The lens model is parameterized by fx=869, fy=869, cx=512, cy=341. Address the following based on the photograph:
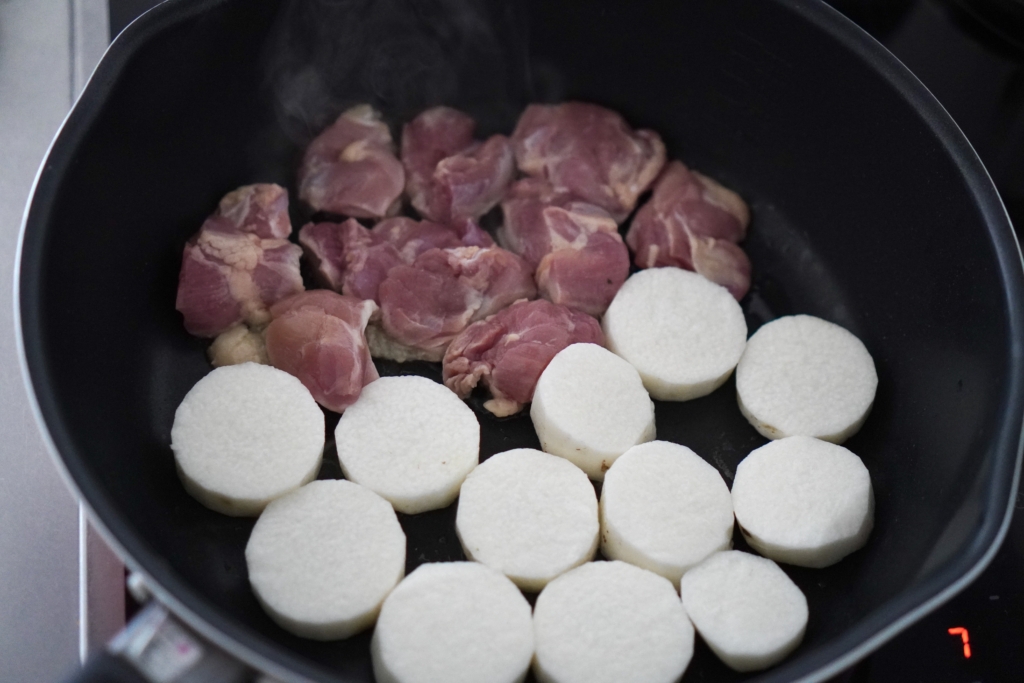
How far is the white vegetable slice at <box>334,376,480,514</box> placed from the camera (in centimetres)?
202

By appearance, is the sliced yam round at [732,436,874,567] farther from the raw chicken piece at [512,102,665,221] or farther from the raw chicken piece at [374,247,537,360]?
the raw chicken piece at [512,102,665,221]

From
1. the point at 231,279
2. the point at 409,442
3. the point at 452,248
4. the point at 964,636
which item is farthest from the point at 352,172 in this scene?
the point at 964,636

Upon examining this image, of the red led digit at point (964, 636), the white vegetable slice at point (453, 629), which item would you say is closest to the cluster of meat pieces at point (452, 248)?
the white vegetable slice at point (453, 629)

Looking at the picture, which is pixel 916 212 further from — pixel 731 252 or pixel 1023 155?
pixel 731 252

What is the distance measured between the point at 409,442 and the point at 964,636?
4.15ft

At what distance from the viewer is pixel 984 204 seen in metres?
1.95

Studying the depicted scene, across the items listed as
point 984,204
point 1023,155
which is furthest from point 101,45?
point 1023,155

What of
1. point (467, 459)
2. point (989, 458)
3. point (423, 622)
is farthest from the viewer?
point (467, 459)

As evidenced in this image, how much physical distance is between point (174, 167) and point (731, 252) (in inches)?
60.2

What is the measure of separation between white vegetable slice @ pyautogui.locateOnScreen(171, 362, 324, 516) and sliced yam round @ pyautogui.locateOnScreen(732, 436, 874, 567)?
1.02 meters

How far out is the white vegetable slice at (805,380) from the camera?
2182 mm

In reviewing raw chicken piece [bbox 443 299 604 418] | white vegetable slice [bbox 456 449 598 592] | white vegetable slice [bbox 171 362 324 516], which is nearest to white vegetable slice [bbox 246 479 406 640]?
white vegetable slice [bbox 171 362 324 516]

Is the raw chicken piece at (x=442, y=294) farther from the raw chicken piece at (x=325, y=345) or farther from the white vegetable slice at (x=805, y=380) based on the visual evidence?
the white vegetable slice at (x=805, y=380)

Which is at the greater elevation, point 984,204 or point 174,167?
point 984,204
